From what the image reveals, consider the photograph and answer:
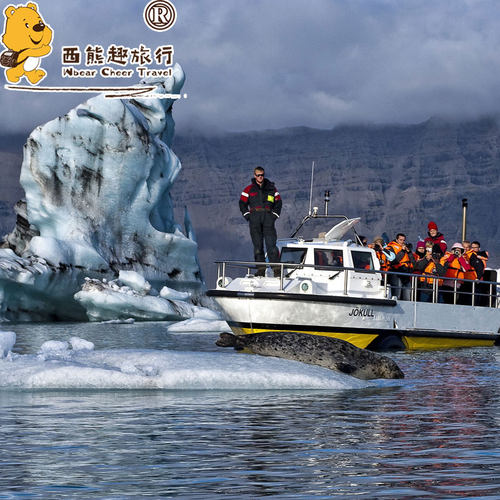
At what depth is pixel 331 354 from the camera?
1250cm

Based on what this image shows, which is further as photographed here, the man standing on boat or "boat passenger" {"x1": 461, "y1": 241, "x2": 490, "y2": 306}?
"boat passenger" {"x1": 461, "y1": 241, "x2": 490, "y2": 306}

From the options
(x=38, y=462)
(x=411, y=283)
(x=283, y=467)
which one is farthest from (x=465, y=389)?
(x=411, y=283)

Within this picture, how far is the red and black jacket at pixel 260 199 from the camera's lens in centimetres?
1794

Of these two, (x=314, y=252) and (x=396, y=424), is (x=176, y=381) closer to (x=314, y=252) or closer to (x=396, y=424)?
(x=396, y=424)

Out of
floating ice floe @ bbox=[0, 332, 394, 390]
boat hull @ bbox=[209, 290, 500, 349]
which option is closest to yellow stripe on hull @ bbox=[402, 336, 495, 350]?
boat hull @ bbox=[209, 290, 500, 349]

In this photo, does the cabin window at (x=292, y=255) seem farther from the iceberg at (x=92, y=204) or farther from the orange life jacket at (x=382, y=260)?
the iceberg at (x=92, y=204)

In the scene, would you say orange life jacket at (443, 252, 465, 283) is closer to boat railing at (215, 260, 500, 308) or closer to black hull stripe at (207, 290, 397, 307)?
boat railing at (215, 260, 500, 308)

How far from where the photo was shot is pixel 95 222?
109 feet

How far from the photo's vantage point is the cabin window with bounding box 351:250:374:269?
18.8 metres

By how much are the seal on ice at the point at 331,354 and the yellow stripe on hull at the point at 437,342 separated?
6.62 m

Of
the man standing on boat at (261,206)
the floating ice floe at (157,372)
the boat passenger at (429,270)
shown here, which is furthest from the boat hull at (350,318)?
the floating ice floe at (157,372)

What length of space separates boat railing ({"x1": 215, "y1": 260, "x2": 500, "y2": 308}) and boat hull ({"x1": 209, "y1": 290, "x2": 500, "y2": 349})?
0.28 m

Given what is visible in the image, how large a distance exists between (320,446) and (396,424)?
1.44 m

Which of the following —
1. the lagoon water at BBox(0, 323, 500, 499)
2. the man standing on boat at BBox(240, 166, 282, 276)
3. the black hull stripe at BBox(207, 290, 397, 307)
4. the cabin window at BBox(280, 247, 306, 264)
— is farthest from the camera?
the cabin window at BBox(280, 247, 306, 264)
